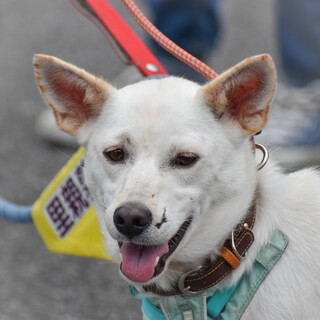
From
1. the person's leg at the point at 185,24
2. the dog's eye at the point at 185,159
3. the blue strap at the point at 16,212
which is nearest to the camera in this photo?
the dog's eye at the point at 185,159

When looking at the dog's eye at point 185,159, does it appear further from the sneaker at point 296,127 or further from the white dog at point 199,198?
the sneaker at point 296,127

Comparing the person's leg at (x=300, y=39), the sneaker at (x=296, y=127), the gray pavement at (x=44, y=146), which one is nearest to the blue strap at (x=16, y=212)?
the gray pavement at (x=44, y=146)

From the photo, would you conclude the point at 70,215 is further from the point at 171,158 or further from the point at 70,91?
the point at 171,158

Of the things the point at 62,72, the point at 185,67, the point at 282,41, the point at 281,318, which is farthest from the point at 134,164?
the point at 282,41

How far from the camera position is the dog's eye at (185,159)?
180 centimetres

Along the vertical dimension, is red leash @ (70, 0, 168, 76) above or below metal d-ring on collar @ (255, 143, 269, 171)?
above

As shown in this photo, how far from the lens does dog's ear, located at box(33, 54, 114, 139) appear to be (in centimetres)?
189

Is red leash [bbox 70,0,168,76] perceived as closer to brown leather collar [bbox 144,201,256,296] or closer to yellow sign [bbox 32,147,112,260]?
yellow sign [bbox 32,147,112,260]

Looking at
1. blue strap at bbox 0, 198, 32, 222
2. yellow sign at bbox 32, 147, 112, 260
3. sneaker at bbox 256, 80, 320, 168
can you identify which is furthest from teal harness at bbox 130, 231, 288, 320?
sneaker at bbox 256, 80, 320, 168

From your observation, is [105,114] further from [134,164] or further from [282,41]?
[282,41]

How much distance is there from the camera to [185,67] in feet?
12.5

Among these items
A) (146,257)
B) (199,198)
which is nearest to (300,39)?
(199,198)

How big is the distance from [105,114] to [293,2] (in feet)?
6.69

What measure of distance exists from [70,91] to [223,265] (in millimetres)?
Answer: 746
